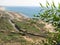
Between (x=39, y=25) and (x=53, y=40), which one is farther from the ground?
(x=53, y=40)

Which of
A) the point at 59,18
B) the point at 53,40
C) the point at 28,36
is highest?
the point at 59,18

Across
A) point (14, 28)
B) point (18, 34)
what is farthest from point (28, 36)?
point (14, 28)

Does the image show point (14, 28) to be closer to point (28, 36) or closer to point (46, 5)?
point (28, 36)

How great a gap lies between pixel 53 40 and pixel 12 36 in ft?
200

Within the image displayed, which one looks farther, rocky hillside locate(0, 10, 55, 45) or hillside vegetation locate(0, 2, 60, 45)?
rocky hillside locate(0, 10, 55, 45)

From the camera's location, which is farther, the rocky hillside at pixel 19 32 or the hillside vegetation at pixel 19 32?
the rocky hillside at pixel 19 32

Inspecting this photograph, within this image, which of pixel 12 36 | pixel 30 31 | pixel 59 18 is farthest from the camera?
pixel 30 31

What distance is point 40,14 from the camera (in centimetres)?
1709

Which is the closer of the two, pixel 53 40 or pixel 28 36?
pixel 53 40

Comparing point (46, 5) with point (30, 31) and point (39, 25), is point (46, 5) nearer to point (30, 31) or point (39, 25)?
point (30, 31)

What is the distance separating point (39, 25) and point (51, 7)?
238ft

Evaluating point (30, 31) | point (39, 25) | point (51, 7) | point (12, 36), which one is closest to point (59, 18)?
point (51, 7)

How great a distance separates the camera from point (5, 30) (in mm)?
83750

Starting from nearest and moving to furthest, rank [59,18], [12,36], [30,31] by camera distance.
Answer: [59,18]
[12,36]
[30,31]
